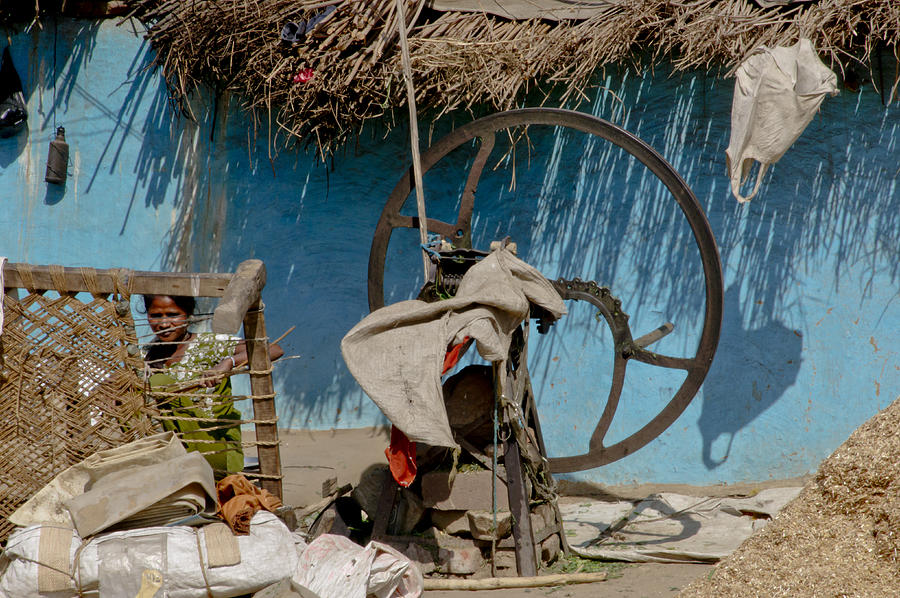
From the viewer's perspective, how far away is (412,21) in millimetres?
4543

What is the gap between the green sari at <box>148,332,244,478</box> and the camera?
330 centimetres

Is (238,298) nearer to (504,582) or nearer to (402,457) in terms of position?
(402,457)

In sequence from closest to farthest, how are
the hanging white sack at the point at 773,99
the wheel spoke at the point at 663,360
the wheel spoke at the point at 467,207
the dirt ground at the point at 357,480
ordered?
1. the dirt ground at the point at 357,480
2. the hanging white sack at the point at 773,99
3. the wheel spoke at the point at 663,360
4. the wheel spoke at the point at 467,207

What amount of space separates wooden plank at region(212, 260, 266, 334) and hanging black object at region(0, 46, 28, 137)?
266 centimetres

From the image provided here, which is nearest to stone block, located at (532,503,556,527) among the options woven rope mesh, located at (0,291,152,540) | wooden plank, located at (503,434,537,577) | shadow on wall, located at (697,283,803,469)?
wooden plank, located at (503,434,537,577)

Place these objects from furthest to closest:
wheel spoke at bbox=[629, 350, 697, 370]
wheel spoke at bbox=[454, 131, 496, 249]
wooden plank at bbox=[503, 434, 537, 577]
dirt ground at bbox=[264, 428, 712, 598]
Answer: wheel spoke at bbox=[454, 131, 496, 249], wheel spoke at bbox=[629, 350, 697, 370], wooden plank at bbox=[503, 434, 537, 577], dirt ground at bbox=[264, 428, 712, 598]

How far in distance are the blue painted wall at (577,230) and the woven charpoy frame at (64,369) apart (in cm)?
192

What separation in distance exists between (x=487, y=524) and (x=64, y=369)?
178 centimetres

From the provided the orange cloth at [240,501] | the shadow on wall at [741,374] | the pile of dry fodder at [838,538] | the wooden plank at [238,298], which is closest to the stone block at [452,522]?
the orange cloth at [240,501]

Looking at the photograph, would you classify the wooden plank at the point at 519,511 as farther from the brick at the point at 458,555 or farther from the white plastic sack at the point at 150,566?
the white plastic sack at the point at 150,566

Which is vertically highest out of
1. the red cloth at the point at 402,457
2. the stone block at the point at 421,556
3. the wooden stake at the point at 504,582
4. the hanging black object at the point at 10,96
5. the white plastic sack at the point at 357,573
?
the hanging black object at the point at 10,96

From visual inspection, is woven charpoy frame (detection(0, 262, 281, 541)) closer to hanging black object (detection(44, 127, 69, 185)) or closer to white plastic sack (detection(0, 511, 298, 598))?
white plastic sack (detection(0, 511, 298, 598))

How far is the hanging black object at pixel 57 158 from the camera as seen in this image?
494 centimetres

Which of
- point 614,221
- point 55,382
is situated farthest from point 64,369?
point 614,221
